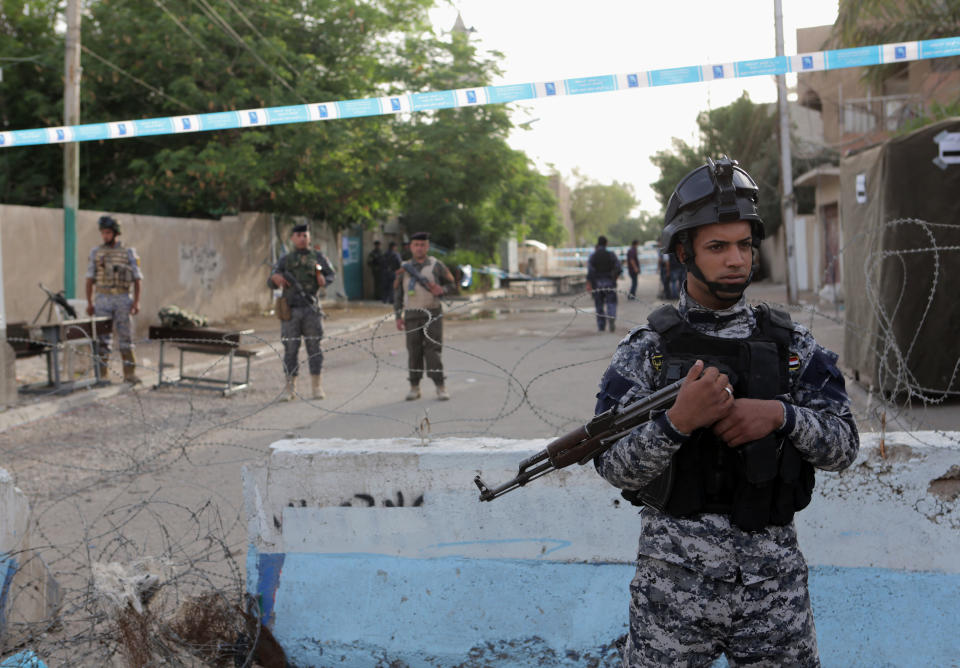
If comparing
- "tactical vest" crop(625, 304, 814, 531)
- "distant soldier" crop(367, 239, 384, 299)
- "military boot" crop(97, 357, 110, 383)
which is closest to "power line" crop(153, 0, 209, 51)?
"distant soldier" crop(367, 239, 384, 299)

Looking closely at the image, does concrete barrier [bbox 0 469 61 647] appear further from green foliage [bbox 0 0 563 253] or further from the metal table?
green foliage [bbox 0 0 563 253]

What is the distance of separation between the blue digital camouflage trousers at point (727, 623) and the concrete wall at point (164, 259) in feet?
36.1

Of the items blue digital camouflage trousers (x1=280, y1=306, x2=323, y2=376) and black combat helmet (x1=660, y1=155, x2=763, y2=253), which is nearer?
black combat helmet (x1=660, y1=155, x2=763, y2=253)

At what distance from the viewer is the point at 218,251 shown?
19.4 meters

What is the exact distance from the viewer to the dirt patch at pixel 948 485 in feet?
9.73

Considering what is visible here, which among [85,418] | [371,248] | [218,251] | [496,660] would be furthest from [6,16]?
[496,660]

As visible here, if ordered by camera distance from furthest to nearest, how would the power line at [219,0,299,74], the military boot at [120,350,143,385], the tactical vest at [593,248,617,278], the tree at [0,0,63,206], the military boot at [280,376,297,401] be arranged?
the tree at [0,0,63,206] < the power line at [219,0,299,74] < the tactical vest at [593,248,617,278] < the military boot at [120,350,143,385] < the military boot at [280,376,297,401]

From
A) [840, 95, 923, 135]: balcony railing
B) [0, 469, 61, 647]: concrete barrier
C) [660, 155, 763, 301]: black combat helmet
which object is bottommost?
[0, 469, 61, 647]: concrete barrier

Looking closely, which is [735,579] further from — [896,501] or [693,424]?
[896,501]

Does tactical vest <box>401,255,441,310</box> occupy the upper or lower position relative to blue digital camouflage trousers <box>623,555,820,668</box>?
upper

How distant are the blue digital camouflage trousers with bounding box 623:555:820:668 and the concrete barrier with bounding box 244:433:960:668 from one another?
3.66 feet

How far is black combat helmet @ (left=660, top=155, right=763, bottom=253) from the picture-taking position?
6.31 ft

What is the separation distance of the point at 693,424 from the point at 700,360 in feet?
0.48

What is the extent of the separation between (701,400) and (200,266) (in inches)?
711
